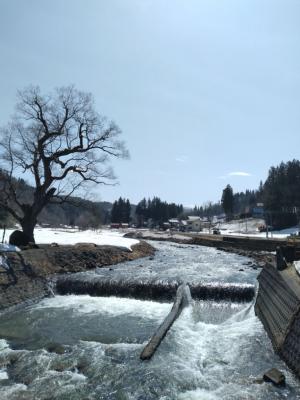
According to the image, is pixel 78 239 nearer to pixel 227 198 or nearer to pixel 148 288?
pixel 148 288

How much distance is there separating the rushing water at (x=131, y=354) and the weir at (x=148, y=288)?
81cm

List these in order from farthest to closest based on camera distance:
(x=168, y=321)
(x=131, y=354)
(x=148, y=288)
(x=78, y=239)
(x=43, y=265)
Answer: (x=78, y=239)
(x=43, y=265)
(x=148, y=288)
(x=168, y=321)
(x=131, y=354)

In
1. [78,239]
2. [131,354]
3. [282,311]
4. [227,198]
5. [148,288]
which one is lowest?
[131,354]

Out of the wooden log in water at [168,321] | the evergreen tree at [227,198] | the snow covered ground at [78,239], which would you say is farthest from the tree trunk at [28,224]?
the evergreen tree at [227,198]

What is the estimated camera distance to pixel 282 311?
11703mm

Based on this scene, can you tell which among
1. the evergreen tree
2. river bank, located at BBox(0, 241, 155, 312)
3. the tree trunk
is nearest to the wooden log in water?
river bank, located at BBox(0, 241, 155, 312)

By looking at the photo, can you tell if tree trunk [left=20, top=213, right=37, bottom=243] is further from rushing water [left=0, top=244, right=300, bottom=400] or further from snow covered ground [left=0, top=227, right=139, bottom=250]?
rushing water [left=0, top=244, right=300, bottom=400]

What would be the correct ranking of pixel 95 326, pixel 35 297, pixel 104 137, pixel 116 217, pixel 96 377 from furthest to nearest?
pixel 116 217, pixel 104 137, pixel 35 297, pixel 95 326, pixel 96 377

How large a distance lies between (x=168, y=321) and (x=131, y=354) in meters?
2.80

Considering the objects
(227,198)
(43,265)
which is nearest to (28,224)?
(43,265)

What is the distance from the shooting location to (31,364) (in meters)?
9.85

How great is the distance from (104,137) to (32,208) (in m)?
7.95

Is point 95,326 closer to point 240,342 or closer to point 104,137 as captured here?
point 240,342

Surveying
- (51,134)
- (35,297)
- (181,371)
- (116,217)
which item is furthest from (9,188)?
(116,217)
